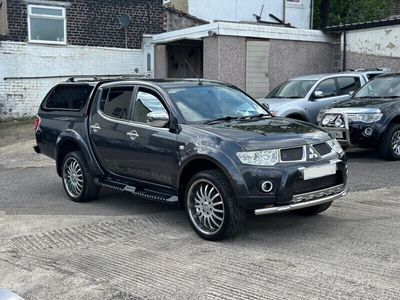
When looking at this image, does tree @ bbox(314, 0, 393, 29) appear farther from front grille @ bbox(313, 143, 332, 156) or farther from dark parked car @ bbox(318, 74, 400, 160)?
front grille @ bbox(313, 143, 332, 156)

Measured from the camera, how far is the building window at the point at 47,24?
61.0 feet

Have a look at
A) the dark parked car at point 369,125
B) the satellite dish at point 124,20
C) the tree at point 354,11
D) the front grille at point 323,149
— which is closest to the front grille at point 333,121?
the dark parked car at point 369,125

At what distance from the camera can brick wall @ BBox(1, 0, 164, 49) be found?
18.3 metres

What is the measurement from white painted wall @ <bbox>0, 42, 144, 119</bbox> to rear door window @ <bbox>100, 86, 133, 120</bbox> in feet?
40.6

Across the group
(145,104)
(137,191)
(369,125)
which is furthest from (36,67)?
(137,191)

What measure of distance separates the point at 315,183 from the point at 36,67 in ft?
50.5

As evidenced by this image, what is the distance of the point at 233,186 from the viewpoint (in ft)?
17.2

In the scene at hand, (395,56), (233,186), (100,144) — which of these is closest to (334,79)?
(395,56)

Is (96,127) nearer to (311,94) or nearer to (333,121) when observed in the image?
(333,121)

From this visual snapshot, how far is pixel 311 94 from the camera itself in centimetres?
1222

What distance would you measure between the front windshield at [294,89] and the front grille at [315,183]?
266 inches

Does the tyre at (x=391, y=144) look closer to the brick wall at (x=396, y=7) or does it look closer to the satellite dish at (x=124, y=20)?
the satellite dish at (x=124, y=20)

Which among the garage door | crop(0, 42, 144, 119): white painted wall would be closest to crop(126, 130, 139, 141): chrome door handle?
the garage door

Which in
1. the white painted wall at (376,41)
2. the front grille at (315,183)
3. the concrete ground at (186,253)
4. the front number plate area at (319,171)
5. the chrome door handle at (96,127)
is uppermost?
the white painted wall at (376,41)
